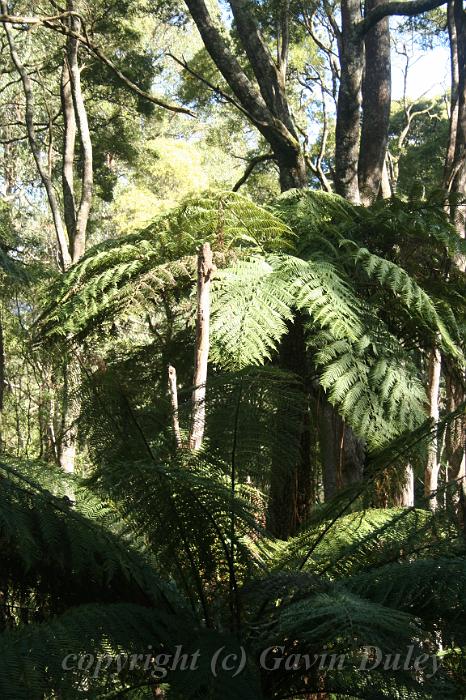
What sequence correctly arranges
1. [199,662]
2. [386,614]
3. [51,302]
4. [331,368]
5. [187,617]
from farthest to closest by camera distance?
[51,302]
[331,368]
[187,617]
[199,662]
[386,614]

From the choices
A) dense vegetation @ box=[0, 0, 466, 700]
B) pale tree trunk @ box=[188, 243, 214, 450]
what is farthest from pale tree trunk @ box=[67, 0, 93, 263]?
pale tree trunk @ box=[188, 243, 214, 450]

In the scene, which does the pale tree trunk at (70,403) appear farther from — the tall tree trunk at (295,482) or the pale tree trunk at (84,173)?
the pale tree trunk at (84,173)

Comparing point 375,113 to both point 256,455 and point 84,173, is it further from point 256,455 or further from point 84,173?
point 256,455

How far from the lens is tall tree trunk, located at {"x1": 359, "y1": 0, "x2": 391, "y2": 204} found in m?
5.69

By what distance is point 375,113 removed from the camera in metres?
5.84

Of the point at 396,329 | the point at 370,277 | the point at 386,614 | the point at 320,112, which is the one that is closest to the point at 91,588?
the point at 386,614

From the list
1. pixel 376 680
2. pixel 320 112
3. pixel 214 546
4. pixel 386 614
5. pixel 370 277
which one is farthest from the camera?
pixel 320 112

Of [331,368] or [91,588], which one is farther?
[331,368]

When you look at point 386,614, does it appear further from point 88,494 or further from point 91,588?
point 88,494

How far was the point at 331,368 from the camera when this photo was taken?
312 centimetres

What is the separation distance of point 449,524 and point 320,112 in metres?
15.5

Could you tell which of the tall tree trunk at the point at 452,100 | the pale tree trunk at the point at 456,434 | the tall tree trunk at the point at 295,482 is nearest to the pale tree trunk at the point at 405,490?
the pale tree trunk at the point at 456,434

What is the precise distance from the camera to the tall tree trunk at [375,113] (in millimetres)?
5688

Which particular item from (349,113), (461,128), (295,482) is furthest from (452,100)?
(295,482)
